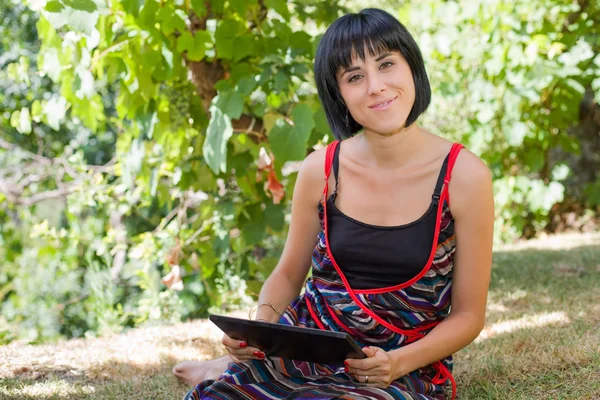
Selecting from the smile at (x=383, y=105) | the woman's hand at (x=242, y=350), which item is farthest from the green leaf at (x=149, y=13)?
the woman's hand at (x=242, y=350)

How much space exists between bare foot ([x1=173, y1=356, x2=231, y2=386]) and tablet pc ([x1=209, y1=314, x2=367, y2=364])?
471 millimetres

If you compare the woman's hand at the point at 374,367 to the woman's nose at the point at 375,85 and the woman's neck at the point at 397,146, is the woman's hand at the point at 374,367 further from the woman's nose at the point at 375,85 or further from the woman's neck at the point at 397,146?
the woman's nose at the point at 375,85

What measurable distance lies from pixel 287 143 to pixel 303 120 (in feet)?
0.35

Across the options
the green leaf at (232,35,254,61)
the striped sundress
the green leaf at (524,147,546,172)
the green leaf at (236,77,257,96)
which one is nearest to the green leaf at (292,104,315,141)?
the green leaf at (236,77,257,96)

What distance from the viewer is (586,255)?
4098 millimetres

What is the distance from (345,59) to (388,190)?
0.35 meters

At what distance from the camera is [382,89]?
1785mm

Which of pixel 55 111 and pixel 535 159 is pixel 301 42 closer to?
pixel 55 111

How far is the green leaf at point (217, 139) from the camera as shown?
2.79 meters

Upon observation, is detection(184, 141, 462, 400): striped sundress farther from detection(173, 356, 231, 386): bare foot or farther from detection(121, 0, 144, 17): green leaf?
detection(121, 0, 144, 17): green leaf

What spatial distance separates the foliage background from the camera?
9.66ft

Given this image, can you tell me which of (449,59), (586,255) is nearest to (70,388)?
(586,255)

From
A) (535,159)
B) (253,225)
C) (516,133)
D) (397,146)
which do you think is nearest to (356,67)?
(397,146)

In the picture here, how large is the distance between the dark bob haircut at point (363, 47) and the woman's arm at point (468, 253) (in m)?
0.22
